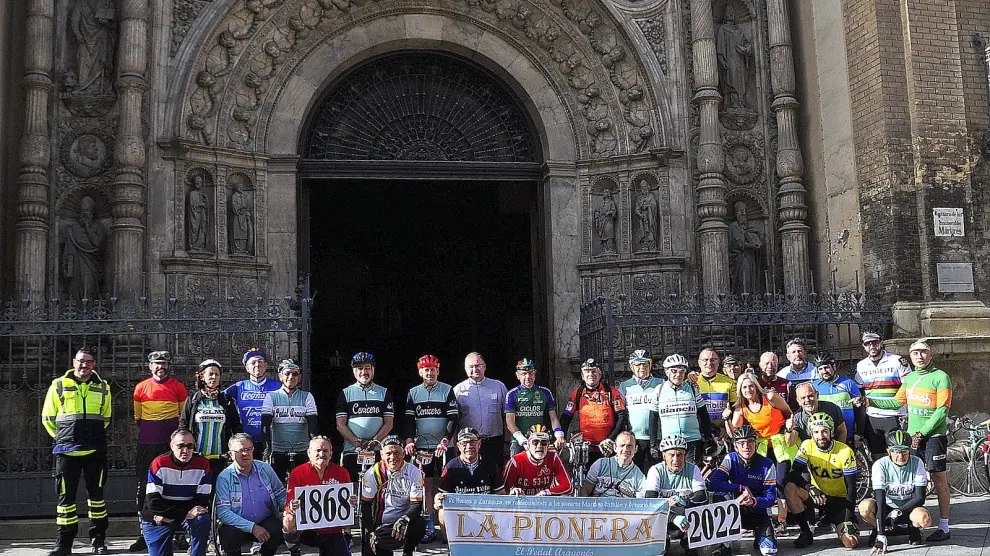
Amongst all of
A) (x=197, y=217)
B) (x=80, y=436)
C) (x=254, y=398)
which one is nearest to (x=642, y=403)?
(x=254, y=398)

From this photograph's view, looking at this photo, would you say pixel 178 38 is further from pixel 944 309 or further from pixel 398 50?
pixel 944 309

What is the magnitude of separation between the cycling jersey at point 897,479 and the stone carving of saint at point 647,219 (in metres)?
6.52

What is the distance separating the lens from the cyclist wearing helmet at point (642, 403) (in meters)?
10.8

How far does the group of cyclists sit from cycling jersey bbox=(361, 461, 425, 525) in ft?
0.04

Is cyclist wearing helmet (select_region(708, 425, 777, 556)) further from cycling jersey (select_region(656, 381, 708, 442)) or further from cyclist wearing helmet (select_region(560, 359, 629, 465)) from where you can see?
cyclist wearing helmet (select_region(560, 359, 629, 465))

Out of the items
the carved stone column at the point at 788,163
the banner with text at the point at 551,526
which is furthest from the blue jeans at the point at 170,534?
the carved stone column at the point at 788,163

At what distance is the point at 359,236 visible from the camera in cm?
2400

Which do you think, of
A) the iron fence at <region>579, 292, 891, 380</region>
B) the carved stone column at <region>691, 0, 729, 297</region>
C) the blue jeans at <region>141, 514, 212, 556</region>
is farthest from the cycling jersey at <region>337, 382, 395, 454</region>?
the carved stone column at <region>691, 0, 729, 297</region>

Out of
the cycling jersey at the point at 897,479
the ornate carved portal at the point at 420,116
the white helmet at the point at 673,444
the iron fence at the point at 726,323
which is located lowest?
the cycling jersey at the point at 897,479

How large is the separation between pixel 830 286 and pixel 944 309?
190 centimetres

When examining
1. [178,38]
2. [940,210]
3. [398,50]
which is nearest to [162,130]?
[178,38]

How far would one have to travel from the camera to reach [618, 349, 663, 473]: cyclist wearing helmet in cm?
1078

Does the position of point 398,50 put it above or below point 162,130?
above

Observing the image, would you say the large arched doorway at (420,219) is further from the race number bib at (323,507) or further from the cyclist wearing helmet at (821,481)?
the race number bib at (323,507)
